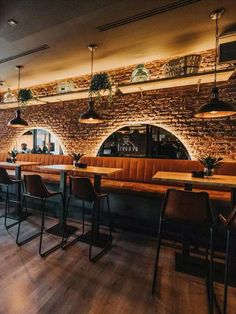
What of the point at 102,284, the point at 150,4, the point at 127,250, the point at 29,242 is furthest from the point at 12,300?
the point at 150,4

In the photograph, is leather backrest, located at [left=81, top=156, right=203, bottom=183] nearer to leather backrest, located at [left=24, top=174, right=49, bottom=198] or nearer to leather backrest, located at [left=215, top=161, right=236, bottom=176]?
leather backrest, located at [left=215, top=161, right=236, bottom=176]

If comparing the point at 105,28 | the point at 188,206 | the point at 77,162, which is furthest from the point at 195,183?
the point at 105,28

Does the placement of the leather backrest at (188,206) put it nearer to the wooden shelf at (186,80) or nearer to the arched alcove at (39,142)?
the wooden shelf at (186,80)

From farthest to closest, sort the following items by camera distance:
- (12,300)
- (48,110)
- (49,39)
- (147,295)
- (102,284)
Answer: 1. (48,110)
2. (49,39)
3. (102,284)
4. (147,295)
5. (12,300)

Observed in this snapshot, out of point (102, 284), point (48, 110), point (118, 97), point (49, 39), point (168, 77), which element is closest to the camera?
point (102, 284)

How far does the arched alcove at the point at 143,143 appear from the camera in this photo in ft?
13.1

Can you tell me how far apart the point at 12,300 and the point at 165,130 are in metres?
3.54

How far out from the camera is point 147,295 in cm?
179

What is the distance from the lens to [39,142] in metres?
5.79

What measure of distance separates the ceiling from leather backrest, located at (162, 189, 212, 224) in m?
2.24

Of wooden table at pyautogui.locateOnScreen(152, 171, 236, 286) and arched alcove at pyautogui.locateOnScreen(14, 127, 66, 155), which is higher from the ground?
arched alcove at pyautogui.locateOnScreen(14, 127, 66, 155)

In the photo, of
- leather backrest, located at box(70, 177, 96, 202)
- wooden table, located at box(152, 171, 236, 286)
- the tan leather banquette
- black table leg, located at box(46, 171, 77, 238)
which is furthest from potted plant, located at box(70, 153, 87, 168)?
wooden table, located at box(152, 171, 236, 286)

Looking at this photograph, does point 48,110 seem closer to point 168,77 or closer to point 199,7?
point 168,77

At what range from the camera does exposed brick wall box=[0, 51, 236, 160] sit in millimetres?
3574
